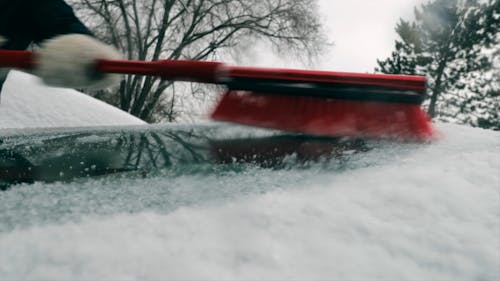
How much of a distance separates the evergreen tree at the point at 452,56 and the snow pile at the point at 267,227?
17.9 m

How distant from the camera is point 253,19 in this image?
43.2 ft

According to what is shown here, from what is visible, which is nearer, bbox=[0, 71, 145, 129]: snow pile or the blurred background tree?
bbox=[0, 71, 145, 129]: snow pile

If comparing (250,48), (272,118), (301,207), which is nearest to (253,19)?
(250,48)

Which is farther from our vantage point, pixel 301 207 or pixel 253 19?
pixel 253 19

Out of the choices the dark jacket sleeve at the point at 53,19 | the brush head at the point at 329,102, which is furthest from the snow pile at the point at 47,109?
the brush head at the point at 329,102

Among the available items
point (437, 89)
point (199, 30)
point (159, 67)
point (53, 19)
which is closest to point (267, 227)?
point (159, 67)

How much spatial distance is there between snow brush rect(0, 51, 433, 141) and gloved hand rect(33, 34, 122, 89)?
5cm

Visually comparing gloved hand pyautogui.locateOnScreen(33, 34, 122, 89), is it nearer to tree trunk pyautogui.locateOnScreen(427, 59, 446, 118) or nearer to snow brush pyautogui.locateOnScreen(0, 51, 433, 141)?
snow brush pyautogui.locateOnScreen(0, 51, 433, 141)

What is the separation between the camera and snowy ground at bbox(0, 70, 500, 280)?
55cm

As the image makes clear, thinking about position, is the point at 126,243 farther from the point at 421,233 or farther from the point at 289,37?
the point at 289,37

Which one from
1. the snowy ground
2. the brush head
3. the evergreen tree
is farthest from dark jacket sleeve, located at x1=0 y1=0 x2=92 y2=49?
the evergreen tree

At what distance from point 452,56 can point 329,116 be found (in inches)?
755

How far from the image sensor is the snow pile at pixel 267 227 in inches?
21.6

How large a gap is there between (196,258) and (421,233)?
13.2 inches
